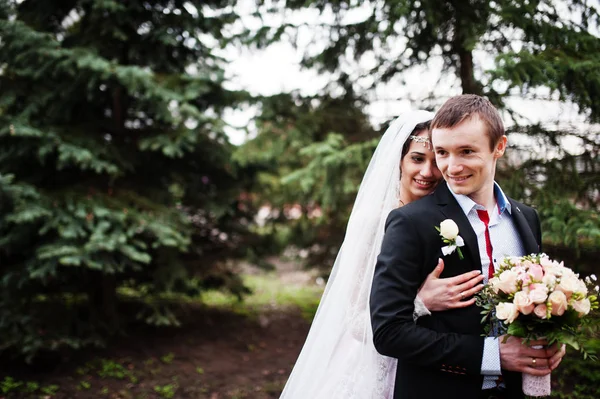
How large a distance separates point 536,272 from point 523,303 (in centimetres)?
15

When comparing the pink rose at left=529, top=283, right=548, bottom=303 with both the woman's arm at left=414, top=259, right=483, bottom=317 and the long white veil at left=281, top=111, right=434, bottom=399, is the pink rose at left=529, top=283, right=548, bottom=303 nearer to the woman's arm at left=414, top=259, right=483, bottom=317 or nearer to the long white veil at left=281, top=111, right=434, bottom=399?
the woman's arm at left=414, top=259, right=483, bottom=317

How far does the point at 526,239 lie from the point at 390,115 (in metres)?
4.01

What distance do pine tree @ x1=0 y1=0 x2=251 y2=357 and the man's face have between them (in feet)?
13.0

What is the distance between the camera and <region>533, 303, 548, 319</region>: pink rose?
1.72 metres

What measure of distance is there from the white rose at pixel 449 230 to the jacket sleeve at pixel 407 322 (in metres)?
0.11

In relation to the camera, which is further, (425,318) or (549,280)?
(425,318)

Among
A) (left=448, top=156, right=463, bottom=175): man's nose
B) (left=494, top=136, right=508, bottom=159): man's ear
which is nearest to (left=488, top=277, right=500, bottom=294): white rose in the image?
(left=448, top=156, right=463, bottom=175): man's nose

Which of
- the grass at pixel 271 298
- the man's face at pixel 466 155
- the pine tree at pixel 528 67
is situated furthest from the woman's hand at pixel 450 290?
the grass at pixel 271 298

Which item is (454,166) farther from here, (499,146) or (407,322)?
(407,322)

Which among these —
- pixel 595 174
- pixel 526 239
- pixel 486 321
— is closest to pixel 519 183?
pixel 595 174

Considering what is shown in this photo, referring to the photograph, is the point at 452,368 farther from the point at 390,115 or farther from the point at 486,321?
the point at 390,115

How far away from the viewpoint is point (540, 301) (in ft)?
5.65

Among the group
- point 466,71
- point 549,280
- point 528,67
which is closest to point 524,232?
point 549,280

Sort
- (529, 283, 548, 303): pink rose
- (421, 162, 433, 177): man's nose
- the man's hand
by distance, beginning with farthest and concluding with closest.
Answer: (421, 162, 433, 177): man's nose < the man's hand < (529, 283, 548, 303): pink rose
